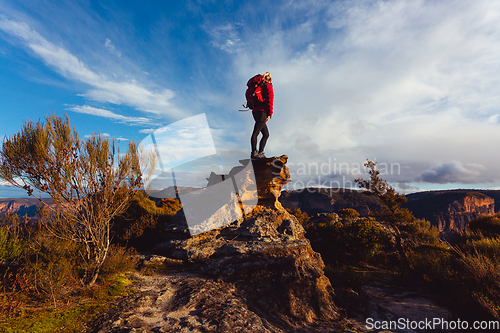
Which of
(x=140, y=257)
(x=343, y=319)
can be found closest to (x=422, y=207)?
(x=343, y=319)

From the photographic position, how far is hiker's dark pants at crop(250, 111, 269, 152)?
8031mm

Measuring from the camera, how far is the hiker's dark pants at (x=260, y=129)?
803 cm

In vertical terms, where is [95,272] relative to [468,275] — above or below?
above

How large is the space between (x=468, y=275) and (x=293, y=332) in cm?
678

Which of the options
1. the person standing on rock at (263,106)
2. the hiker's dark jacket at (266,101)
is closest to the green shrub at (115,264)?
the person standing on rock at (263,106)

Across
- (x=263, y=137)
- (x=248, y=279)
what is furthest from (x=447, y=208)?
(x=248, y=279)

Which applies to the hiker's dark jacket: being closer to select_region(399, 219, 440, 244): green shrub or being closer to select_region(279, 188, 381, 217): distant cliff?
select_region(399, 219, 440, 244): green shrub

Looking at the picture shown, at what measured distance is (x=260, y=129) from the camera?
8164mm

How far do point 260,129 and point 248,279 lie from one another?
5.27 metres

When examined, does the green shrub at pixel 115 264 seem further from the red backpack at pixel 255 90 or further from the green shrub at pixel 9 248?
the red backpack at pixel 255 90

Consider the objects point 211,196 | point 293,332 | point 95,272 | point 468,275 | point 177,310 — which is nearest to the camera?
point 177,310

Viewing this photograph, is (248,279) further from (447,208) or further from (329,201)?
(447,208)

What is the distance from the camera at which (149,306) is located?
187 inches

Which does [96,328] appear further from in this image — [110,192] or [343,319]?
[343,319]
